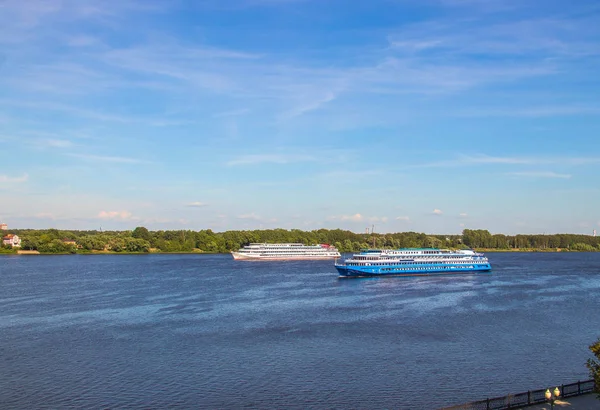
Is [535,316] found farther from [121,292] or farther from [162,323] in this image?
[121,292]

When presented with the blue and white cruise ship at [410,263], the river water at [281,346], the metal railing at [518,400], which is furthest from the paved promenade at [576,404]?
the blue and white cruise ship at [410,263]

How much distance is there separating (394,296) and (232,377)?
56015mm

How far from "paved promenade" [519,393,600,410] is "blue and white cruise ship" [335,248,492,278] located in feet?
325

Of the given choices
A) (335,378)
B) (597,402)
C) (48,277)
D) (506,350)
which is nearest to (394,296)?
(506,350)

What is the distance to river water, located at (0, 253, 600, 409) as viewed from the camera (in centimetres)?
4044

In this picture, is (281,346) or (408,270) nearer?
(281,346)

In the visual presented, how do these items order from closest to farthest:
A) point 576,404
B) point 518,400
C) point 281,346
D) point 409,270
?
point 576,404, point 518,400, point 281,346, point 409,270

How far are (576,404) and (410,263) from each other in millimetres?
109441

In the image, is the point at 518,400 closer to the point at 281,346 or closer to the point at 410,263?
the point at 281,346

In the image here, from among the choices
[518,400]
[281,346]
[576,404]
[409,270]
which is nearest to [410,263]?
[409,270]

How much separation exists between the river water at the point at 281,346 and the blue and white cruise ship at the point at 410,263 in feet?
98.6

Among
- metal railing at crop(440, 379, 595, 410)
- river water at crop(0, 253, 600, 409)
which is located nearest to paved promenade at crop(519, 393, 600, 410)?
metal railing at crop(440, 379, 595, 410)

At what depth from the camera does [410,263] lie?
138250mm

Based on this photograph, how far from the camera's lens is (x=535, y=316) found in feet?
239
